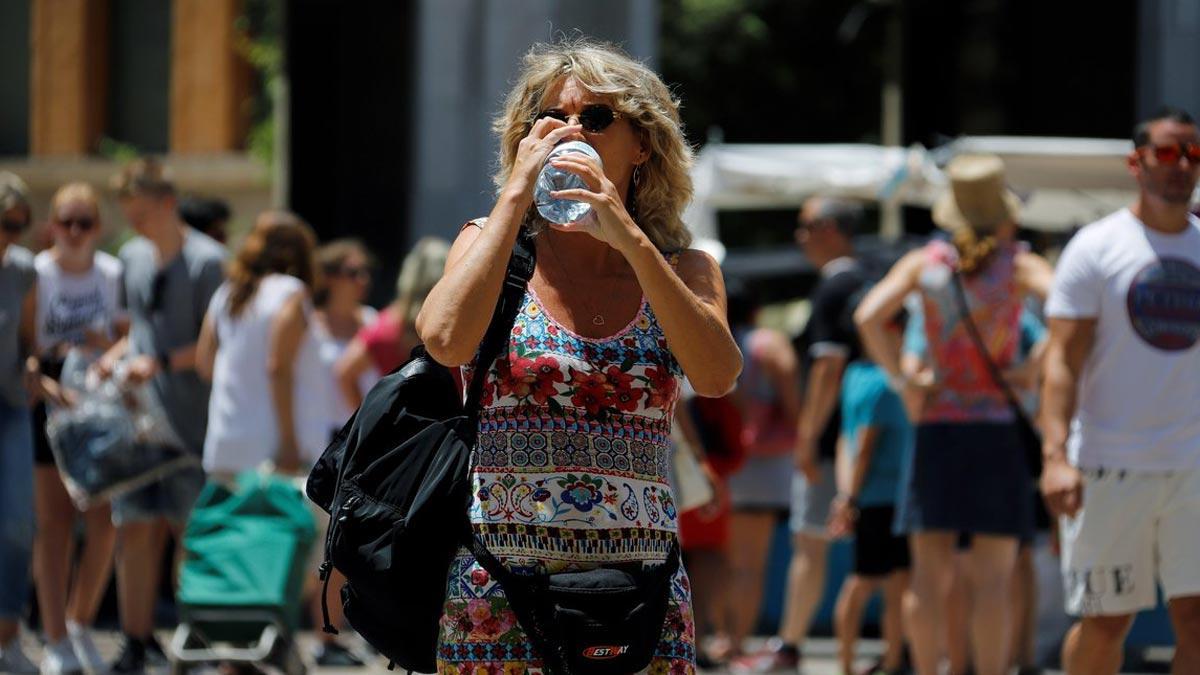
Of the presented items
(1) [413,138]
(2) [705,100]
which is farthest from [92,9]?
(1) [413,138]

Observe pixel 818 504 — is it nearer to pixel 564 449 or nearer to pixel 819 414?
pixel 819 414

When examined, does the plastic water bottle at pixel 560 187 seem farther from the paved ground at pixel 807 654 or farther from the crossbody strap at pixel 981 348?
the paved ground at pixel 807 654

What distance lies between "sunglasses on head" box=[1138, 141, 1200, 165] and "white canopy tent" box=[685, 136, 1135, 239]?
12.4ft

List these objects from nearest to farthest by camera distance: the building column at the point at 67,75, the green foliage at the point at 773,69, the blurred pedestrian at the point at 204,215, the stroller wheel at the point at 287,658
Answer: the stroller wheel at the point at 287,658 < the blurred pedestrian at the point at 204,215 < the green foliage at the point at 773,69 < the building column at the point at 67,75

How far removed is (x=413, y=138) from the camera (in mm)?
11992

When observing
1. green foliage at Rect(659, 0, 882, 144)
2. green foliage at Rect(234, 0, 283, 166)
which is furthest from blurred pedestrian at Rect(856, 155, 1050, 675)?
green foliage at Rect(234, 0, 283, 166)

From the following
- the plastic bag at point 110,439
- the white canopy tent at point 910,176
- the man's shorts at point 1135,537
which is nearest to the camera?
the man's shorts at point 1135,537

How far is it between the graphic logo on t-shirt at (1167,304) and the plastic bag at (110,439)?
4221mm

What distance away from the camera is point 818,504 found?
9.46 metres

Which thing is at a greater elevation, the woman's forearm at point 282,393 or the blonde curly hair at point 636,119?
the blonde curly hair at point 636,119

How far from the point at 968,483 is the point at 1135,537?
56.3 inches

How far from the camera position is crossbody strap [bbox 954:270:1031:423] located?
25.0 ft

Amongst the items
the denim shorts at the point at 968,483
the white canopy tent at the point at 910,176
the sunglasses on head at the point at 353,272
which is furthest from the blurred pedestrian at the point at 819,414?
the sunglasses on head at the point at 353,272

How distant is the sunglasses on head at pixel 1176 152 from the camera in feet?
20.3
